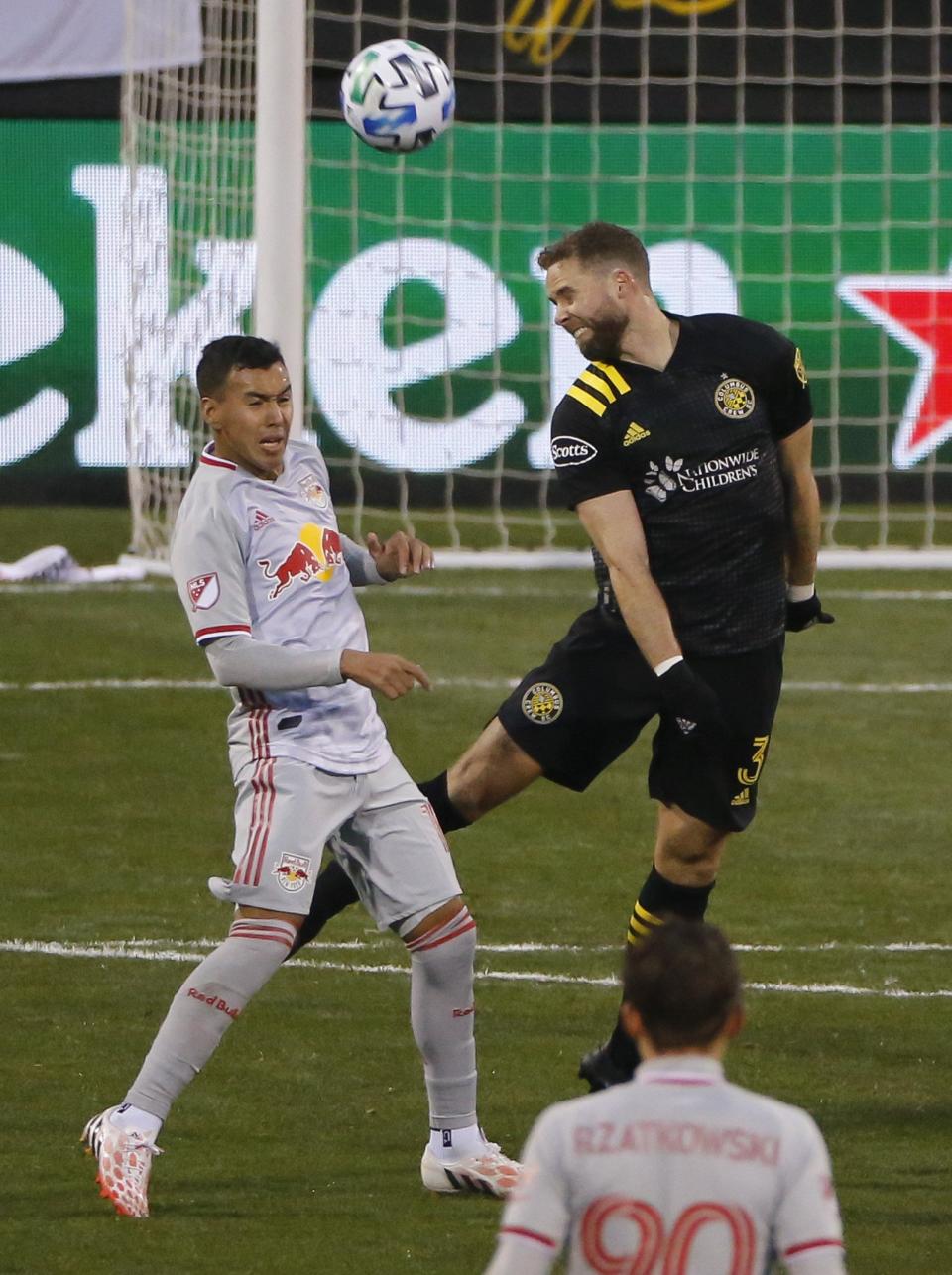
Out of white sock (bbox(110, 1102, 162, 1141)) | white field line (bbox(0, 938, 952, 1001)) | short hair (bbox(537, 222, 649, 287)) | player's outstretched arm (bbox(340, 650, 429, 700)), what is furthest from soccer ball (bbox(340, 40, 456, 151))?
white sock (bbox(110, 1102, 162, 1141))

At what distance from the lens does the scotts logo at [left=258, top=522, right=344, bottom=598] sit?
4969 mm

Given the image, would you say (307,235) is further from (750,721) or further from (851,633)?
(750,721)

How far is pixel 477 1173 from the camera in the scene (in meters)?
4.95

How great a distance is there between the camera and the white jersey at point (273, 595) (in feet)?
16.1

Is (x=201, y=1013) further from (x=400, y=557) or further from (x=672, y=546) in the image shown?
(x=672, y=546)

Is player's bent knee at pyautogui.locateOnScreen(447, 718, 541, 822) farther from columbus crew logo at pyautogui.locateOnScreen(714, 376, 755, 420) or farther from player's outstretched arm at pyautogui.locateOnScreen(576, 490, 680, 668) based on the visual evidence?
columbus crew logo at pyautogui.locateOnScreen(714, 376, 755, 420)

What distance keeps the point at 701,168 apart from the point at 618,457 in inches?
457

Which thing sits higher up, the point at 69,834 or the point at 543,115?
the point at 543,115

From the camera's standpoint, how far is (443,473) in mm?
16562

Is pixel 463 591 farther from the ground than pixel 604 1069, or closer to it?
closer to it

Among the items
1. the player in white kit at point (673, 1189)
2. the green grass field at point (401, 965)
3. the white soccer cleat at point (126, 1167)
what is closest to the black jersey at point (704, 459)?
the green grass field at point (401, 965)

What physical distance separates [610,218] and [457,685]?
6.61m

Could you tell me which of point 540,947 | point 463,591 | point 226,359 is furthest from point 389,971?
point 463,591

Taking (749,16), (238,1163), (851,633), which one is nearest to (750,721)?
(238,1163)
